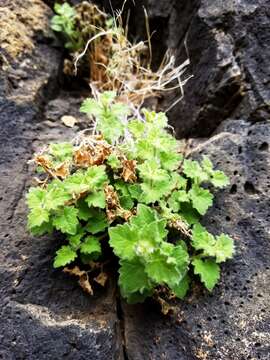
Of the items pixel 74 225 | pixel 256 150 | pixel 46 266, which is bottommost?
pixel 46 266

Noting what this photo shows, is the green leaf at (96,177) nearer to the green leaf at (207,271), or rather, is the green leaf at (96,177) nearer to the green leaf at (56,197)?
the green leaf at (56,197)

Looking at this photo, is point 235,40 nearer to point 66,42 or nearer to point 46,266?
point 66,42

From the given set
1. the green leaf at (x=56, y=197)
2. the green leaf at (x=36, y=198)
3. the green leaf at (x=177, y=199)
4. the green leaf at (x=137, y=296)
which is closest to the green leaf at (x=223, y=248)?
the green leaf at (x=177, y=199)

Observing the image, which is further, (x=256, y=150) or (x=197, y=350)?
(x=256, y=150)

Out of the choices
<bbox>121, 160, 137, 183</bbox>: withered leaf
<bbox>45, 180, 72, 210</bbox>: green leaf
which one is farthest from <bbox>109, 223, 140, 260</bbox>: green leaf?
<bbox>121, 160, 137, 183</bbox>: withered leaf

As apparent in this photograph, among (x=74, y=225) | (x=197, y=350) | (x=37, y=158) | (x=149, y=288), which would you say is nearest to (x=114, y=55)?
(x=37, y=158)

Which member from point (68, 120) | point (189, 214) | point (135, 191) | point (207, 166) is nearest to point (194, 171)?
point (207, 166)

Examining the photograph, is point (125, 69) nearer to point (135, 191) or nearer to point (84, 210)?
point (135, 191)
